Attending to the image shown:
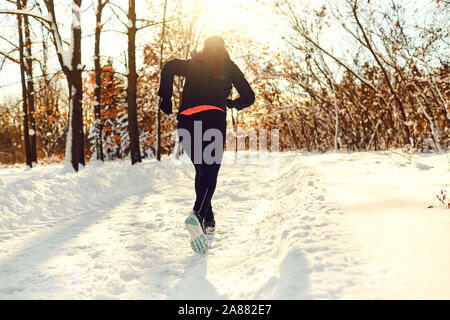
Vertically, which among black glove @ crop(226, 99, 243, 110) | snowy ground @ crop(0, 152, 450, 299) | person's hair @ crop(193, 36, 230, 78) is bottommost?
snowy ground @ crop(0, 152, 450, 299)

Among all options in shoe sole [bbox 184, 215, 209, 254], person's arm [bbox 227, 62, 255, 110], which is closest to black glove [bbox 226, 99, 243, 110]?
person's arm [bbox 227, 62, 255, 110]

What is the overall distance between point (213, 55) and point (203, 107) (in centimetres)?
56

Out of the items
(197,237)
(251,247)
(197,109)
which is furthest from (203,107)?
(251,247)

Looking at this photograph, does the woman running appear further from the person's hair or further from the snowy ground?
the snowy ground

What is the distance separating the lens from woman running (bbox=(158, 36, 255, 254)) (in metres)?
3.38

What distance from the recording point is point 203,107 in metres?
3.38

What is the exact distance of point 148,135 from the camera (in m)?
34.0

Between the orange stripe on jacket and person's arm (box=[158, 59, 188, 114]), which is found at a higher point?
person's arm (box=[158, 59, 188, 114])

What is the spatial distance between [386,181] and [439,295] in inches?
128

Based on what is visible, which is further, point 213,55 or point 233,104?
point 233,104

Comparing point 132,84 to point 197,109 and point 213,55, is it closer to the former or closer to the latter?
point 213,55

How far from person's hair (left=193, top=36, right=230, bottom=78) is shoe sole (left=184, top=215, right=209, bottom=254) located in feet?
4.92

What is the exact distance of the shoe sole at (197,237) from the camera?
3.18 metres

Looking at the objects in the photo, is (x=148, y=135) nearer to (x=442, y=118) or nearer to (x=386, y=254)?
(x=442, y=118)
